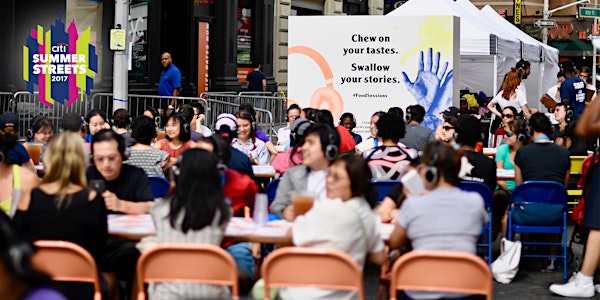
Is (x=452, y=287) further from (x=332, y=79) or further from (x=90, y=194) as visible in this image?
(x=332, y=79)

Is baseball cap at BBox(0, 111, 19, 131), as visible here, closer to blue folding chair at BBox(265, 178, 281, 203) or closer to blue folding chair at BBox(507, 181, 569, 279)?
blue folding chair at BBox(265, 178, 281, 203)

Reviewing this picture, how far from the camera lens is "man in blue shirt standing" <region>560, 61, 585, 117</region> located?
699 inches

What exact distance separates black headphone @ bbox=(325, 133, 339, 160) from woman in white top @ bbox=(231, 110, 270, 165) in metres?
4.57

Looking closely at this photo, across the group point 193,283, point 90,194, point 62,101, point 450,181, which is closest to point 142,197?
point 90,194

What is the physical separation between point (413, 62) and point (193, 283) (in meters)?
10.3

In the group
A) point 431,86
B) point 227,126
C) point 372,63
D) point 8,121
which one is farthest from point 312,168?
point 372,63

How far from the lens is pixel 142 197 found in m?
7.39

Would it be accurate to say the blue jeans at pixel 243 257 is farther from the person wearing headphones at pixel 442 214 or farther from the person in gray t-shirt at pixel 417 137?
the person in gray t-shirt at pixel 417 137

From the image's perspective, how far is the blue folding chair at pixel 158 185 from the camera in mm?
8672

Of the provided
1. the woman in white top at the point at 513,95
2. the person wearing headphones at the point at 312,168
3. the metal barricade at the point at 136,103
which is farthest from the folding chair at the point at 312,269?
the metal barricade at the point at 136,103

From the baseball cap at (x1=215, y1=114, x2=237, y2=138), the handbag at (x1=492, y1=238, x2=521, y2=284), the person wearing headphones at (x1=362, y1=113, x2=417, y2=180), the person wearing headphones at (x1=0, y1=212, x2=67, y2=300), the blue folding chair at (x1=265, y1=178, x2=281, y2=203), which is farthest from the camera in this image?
the baseball cap at (x1=215, y1=114, x2=237, y2=138)

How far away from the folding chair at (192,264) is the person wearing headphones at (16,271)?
7.78 feet

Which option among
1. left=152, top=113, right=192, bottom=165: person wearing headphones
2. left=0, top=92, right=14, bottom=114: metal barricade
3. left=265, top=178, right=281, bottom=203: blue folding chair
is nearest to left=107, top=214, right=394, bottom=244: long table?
left=265, top=178, right=281, bottom=203: blue folding chair

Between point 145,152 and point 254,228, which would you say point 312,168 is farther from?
point 145,152
